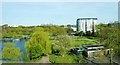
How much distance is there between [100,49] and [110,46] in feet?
3.91

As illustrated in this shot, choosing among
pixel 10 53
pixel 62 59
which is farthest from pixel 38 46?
pixel 10 53

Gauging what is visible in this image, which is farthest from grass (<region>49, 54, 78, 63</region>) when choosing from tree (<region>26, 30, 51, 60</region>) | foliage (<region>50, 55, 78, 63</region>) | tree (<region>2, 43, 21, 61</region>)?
tree (<region>2, 43, 21, 61</region>)

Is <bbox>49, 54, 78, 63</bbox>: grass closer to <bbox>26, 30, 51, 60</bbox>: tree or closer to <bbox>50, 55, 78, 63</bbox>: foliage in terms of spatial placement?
<bbox>50, 55, 78, 63</bbox>: foliage

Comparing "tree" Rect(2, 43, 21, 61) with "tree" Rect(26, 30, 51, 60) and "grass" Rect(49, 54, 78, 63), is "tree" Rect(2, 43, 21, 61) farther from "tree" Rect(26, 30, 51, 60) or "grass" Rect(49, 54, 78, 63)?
"grass" Rect(49, 54, 78, 63)

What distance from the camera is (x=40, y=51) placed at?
4375mm

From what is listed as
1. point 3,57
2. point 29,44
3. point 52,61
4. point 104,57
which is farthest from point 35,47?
point 104,57

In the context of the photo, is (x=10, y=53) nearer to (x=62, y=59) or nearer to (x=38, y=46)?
(x=38, y=46)

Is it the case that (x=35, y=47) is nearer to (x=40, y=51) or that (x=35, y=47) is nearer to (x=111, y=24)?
(x=40, y=51)

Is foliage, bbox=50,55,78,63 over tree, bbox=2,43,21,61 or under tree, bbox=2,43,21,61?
under

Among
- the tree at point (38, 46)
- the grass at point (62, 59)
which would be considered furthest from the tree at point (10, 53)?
the grass at point (62, 59)

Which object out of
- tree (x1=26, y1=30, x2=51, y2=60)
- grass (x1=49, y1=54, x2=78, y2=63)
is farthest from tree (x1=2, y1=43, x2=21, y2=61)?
grass (x1=49, y1=54, x2=78, y2=63)

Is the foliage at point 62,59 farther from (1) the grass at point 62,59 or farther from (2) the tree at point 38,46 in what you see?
(2) the tree at point 38,46

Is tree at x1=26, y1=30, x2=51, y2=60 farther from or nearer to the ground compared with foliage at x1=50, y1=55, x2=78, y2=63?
farther from the ground

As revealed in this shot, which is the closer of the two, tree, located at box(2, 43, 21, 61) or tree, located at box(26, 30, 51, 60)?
tree, located at box(2, 43, 21, 61)
